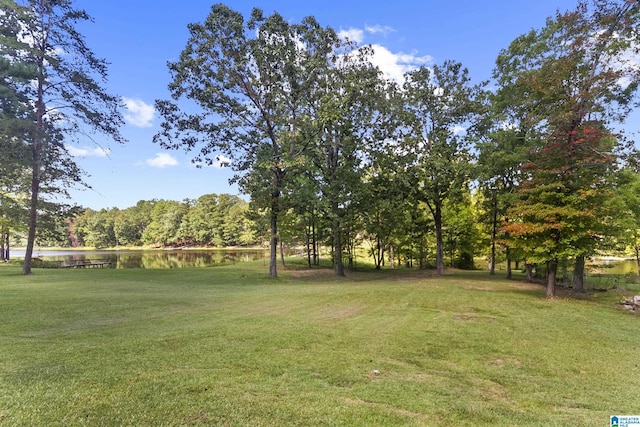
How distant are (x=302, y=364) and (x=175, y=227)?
93511 mm

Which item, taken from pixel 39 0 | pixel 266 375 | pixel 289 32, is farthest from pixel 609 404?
pixel 39 0

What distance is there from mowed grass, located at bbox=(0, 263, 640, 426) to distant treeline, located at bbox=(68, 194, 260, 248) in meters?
67.9

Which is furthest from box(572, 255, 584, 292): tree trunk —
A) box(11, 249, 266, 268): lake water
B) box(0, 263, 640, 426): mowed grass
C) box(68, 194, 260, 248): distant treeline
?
box(68, 194, 260, 248): distant treeline

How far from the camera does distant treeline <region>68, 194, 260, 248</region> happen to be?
277ft

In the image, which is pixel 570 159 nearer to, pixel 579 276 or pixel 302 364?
pixel 579 276

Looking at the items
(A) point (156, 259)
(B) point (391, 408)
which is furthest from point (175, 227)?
(B) point (391, 408)

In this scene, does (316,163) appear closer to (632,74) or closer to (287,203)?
(287,203)

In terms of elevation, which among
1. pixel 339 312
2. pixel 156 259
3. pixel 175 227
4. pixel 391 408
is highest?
pixel 175 227

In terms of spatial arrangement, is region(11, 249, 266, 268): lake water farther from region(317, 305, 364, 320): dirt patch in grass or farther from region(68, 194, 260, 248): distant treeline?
region(317, 305, 364, 320): dirt patch in grass

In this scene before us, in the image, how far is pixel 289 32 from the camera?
64.2ft

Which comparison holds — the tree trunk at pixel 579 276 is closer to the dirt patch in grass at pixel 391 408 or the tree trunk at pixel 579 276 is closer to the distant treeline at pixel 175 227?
the dirt patch in grass at pixel 391 408

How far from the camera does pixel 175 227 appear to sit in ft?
301

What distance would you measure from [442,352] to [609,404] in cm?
252

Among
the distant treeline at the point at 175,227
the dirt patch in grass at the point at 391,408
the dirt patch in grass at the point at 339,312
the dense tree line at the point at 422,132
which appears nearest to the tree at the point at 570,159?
the dense tree line at the point at 422,132
